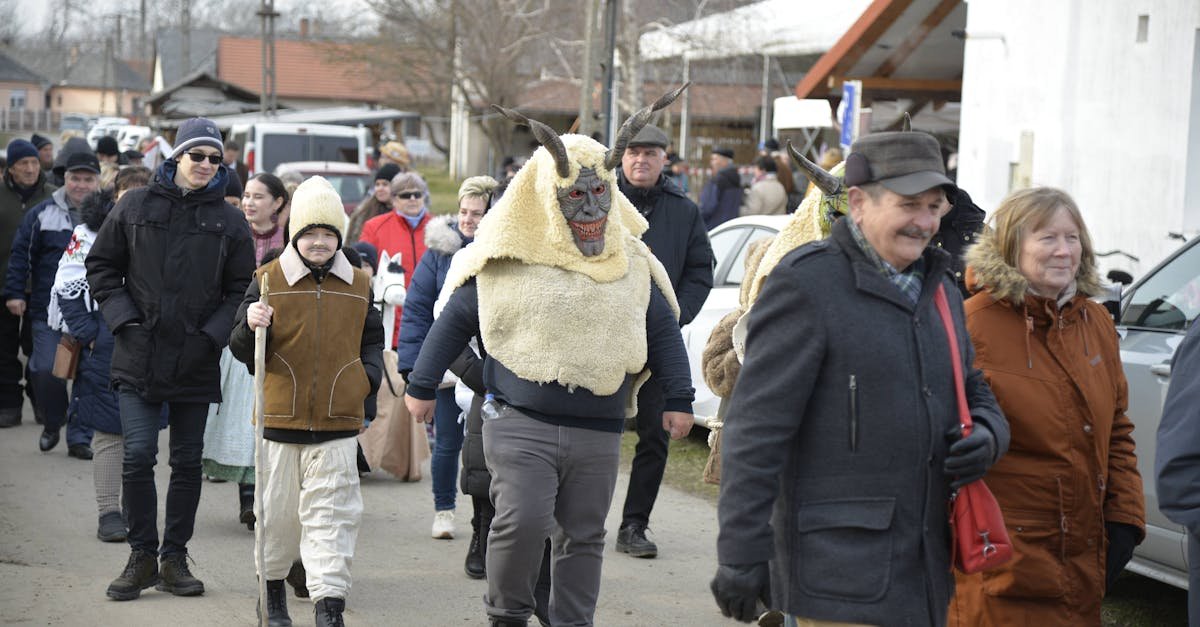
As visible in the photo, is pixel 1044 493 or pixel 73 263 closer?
pixel 1044 493

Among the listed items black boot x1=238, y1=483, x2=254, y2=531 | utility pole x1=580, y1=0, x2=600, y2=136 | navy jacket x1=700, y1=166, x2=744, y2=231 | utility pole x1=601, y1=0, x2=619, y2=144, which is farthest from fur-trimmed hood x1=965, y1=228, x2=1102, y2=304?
utility pole x1=580, y1=0, x2=600, y2=136

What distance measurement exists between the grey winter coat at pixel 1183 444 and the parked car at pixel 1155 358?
6.32 feet

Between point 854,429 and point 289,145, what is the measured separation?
82.8ft

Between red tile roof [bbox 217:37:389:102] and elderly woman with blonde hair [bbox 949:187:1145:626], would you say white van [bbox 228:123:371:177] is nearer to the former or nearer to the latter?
elderly woman with blonde hair [bbox 949:187:1145:626]

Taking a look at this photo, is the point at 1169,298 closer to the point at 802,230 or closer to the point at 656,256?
the point at 802,230

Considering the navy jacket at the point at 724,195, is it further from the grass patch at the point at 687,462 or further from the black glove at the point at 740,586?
the black glove at the point at 740,586

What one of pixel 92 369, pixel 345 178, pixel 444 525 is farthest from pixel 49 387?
pixel 345 178

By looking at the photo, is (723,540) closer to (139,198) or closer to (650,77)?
(139,198)

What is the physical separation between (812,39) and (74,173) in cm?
1224

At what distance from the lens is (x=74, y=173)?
10680mm

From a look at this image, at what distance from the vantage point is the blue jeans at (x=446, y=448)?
25.6 ft

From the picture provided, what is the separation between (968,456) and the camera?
3.65m

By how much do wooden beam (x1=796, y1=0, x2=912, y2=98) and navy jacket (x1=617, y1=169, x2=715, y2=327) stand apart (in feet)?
27.2

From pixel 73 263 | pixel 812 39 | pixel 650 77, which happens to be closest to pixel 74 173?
pixel 73 263
